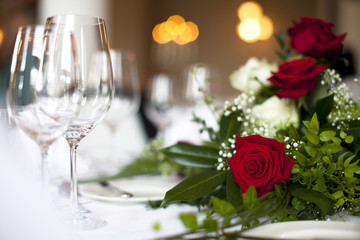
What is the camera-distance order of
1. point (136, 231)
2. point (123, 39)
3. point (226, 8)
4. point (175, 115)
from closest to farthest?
point (136, 231) → point (175, 115) → point (123, 39) → point (226, 8)

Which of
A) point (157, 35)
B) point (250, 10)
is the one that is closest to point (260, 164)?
point (250, 10)

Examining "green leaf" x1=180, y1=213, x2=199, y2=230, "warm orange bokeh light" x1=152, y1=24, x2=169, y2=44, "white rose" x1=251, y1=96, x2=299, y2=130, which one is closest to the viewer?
"green leaf" x1=180, y1=213, x2=199, y2=230

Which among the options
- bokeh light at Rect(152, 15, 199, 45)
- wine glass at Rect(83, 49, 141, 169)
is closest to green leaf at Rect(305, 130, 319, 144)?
wine glass at Rect(83, 49, 141, 169)

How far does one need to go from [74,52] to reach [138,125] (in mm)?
1932

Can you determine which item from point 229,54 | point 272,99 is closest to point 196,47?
point 229,54

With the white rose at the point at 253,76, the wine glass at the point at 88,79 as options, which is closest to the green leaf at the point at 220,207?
the wine glass at the point at 88,79

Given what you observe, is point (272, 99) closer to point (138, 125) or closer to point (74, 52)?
point (74, 52)

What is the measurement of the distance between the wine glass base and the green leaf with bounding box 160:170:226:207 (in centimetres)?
11

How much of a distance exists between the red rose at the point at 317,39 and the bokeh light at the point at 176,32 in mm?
7227

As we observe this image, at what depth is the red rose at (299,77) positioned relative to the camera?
0.76 metres

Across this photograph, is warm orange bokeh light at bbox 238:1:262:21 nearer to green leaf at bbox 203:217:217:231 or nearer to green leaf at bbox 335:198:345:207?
green leaf at bbox 335:198:345:207

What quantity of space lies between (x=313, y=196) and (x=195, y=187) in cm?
18

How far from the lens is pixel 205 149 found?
77 centimetres

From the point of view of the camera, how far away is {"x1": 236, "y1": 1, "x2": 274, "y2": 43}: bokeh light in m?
6.91
